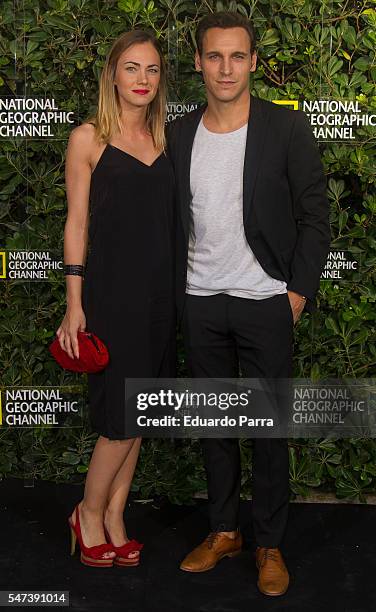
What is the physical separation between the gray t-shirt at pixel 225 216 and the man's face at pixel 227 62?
13 centimetres

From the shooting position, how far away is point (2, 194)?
3.71 m

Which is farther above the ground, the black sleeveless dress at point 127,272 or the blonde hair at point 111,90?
the blonde hair at point 111,90

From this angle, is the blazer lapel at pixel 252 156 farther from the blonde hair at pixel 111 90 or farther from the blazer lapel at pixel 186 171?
the blonde hair at pixel 111 90

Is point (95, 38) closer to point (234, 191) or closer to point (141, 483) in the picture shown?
point (234, 191)

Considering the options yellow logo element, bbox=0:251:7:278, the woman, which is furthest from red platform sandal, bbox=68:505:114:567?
yellow logo element, bbox=0:251:7:278

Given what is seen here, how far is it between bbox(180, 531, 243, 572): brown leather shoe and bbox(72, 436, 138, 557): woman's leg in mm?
271

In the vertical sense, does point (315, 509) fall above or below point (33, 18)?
below

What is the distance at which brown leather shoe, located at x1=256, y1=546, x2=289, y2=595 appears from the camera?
2.96 meters

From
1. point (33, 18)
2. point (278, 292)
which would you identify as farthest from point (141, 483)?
point (33, 18)

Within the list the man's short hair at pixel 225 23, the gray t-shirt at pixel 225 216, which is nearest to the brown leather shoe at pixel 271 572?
the gray t-shirt at pixel 225 216

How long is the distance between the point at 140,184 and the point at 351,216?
1.04 metres

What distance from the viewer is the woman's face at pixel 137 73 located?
9.55 feet

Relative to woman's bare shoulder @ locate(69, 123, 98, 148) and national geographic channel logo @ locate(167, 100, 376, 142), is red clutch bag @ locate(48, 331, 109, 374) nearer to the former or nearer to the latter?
woman's bare shoulder @ locate(69, 123, 98, 148)

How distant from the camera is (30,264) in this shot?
3.71 m
